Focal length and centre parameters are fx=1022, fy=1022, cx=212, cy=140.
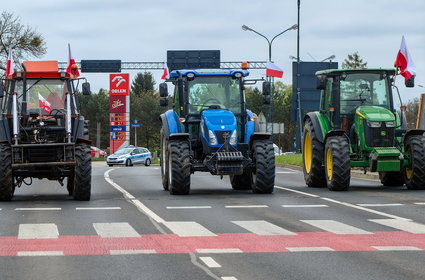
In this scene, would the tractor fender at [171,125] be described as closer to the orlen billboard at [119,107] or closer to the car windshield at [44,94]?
the car windshield at [44,94]

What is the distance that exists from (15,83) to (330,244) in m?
11.0

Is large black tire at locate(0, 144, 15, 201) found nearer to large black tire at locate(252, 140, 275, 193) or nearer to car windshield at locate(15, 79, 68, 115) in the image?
car windshield at locate(15, 79, 68, 115)

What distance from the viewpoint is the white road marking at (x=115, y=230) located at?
45.5ft

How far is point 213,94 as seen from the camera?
2341 cm

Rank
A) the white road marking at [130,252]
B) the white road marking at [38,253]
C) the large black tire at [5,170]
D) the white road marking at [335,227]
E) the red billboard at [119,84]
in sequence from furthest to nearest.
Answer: the red billboard at [119,84] < the large black tire at [5,170] < the white road marking at [335,227] < the white road marking at [130,252] < the white road marking at [38,253]

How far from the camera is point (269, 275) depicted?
9.91 meters

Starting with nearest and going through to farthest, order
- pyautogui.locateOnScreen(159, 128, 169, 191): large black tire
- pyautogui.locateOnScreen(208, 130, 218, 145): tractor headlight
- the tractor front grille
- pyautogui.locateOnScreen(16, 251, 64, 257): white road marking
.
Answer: pyautogui.locateOnScreen(16, 251, 64, 257): white road marking, pyautogui.locateOnScreen(208, 130, 218, 145): tractor headlight, the tractor front grille, pyautogui.locateOnScreen(159, 128, 169, 191): large black tire

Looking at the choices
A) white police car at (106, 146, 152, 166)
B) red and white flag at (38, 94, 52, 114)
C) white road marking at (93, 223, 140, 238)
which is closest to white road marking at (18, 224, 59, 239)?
white road marking at (93, 223, 140, 238)

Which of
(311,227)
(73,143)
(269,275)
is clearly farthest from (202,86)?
Answer: (269,275)

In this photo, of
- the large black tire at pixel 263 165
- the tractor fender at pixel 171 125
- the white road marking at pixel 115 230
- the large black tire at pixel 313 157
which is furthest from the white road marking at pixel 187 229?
the large black tire at pixel 313 157

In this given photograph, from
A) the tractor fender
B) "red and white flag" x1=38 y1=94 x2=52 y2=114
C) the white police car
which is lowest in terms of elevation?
the white police car

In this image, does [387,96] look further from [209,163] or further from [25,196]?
[25,196]

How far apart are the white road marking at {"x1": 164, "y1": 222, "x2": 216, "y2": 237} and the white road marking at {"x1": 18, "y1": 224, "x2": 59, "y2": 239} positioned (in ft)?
5.46

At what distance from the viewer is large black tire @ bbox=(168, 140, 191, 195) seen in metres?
22.1
